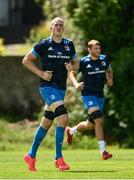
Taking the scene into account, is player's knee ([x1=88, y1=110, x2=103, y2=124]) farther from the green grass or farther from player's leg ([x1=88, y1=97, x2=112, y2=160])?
the green grass

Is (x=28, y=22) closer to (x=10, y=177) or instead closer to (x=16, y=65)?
(x=16, y=65)

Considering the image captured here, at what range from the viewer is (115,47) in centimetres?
2473

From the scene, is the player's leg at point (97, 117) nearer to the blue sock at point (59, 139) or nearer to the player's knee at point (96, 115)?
the player's knee at point (96, 115)

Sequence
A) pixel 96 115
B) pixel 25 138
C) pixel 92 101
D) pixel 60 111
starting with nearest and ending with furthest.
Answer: pixel 60 111, pixel 96 115, pixel 92 101, pixel 25 138

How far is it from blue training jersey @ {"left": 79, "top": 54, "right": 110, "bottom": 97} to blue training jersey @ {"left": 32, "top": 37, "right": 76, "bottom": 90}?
9.83ft

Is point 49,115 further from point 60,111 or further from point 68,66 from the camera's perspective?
point 68,66

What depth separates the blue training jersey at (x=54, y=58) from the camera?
13.2 m

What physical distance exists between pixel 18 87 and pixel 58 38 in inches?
568

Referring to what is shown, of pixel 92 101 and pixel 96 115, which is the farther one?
pixel 92 101

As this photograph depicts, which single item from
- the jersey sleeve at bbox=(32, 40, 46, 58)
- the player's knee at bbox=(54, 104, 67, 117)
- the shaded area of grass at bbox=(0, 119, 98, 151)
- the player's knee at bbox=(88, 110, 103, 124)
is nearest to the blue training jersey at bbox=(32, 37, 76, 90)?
the jersey sleeve at bbox=(32, 40, 46, 58)

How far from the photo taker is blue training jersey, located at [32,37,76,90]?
1325cm

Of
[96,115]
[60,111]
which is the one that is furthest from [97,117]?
[60,111]

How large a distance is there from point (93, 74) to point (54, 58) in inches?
130

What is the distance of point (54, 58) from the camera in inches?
522
